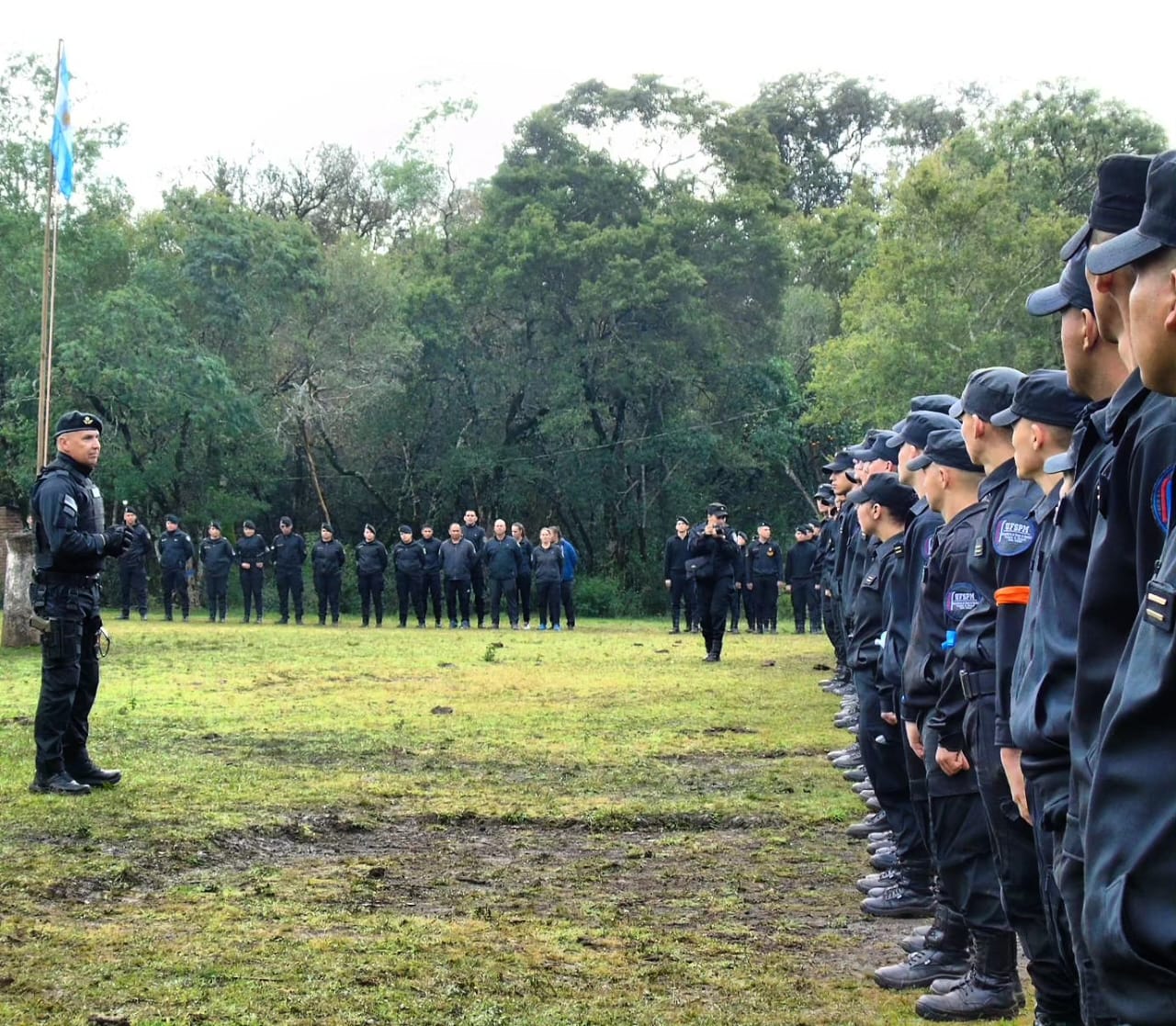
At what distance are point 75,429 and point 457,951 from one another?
14.7ft

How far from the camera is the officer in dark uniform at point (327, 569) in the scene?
28.9 meters

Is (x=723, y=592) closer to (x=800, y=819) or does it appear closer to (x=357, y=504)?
(x=800, y=819)

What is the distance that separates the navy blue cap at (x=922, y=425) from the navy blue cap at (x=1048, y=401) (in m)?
1.58

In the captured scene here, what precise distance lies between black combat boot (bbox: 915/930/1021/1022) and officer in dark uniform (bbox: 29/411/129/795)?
5.39 metres

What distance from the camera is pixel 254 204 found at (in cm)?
4378

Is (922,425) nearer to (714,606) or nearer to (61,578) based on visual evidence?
(61,578)

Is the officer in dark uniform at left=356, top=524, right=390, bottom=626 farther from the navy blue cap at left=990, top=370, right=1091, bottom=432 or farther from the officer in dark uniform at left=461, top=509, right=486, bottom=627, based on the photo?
the navy blue cap at left=990, top=370, right=1091, bottom=432

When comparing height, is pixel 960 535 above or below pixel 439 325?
below

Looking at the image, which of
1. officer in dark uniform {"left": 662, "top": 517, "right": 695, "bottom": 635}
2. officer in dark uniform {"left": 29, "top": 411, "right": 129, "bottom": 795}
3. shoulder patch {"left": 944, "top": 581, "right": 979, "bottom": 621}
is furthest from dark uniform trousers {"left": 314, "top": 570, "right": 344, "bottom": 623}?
shoulder patch {"left": 944, "top": 581, "right": 979, "bottom": 621}

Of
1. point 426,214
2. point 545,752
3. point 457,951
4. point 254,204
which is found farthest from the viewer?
point 426,214

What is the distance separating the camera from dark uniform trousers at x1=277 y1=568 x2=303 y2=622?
29.4m

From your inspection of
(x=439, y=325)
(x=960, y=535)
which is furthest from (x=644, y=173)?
(x=960, y=535)

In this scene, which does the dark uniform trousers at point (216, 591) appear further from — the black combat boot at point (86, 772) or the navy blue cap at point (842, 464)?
the black combat boot at point (86, 772)

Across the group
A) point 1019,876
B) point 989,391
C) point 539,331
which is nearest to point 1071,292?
point 989,391
